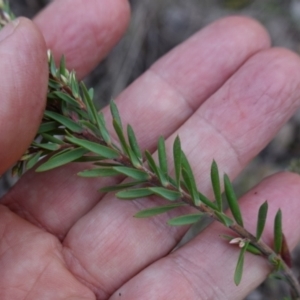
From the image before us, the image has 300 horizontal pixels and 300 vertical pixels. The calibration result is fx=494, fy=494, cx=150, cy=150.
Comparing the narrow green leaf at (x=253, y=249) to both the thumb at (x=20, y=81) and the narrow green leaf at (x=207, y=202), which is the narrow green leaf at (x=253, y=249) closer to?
the narrow green leaf at (x=207, y=202)

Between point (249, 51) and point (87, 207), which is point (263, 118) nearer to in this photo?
point (249, 51)

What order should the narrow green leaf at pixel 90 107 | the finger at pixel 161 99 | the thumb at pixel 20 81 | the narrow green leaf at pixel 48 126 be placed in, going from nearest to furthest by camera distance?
the thumb at pixel 20 81 < the narrow green leaf at pixel 90 107 < the narrow green leaf at pixel 48 126 < the finger at pixel 161 99

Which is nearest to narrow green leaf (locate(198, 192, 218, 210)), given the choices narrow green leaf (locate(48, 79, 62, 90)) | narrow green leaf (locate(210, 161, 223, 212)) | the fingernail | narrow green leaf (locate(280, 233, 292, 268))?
narrow green leaf (locate(210, 161, 223, 212))

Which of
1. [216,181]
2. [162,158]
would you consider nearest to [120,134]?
[162,158]

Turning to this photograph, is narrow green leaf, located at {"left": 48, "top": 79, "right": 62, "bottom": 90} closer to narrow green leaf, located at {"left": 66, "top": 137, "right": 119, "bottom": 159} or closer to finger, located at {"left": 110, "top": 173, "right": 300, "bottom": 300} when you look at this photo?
narrow green leaf, located at {"left": 66, "top": 137, "right": 119, "bottom": 159}

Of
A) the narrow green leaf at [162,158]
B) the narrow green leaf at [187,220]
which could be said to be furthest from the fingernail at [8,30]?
the narrow green leaf at [187,220]

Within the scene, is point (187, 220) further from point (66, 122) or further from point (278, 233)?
point (66, 122)

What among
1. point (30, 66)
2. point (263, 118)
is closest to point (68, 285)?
point (30, 66)
